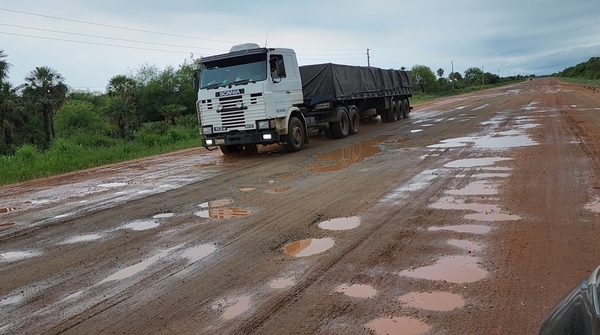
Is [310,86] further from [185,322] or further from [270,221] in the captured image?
[185,322]

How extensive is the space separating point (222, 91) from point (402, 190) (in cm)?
709

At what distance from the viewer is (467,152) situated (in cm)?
1105

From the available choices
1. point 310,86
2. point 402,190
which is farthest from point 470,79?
point 402,190

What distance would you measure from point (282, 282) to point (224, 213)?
2.89 m

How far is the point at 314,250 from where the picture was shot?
5086mm

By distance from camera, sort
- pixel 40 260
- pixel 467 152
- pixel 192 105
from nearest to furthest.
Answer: pixel 40 260 < pixel 467 152 < pixel 192 105

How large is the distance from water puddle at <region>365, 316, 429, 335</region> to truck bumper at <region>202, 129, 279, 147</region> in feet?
32.3

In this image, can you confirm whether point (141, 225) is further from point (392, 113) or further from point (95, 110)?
point (95, 110)

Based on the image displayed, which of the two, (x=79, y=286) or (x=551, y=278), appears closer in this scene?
(x=551, y=278)

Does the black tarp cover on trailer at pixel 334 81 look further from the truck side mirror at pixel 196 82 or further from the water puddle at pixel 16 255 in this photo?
the water puddle at pixel 16 255

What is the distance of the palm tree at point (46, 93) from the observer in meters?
43.9

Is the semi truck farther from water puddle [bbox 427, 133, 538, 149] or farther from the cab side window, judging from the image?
water puddle [bbox 427, 133, 538, 149]

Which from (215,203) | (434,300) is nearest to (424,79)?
(215,203)

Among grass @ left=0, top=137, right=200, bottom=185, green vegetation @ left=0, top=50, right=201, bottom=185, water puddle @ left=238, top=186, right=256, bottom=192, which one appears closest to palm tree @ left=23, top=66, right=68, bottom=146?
green vegetation @ left=0, top=50, right=201, bottom=185
